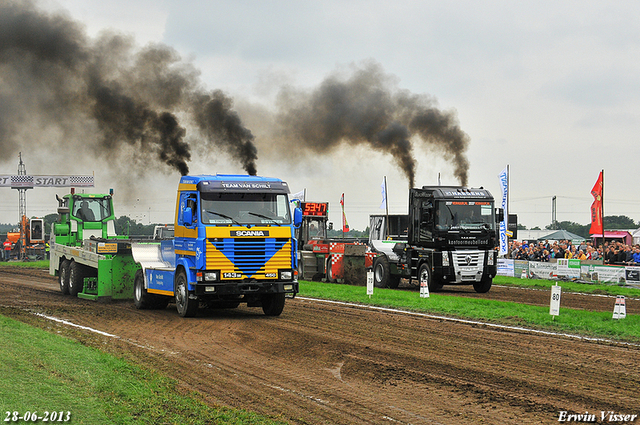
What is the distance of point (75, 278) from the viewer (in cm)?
2198

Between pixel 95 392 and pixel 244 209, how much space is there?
7.63m

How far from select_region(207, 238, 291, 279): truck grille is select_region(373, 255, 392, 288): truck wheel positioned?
12067 millimetres

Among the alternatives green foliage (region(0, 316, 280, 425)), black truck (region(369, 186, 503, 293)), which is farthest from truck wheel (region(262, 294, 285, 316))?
black truck (region(369, 186, 503, 293))

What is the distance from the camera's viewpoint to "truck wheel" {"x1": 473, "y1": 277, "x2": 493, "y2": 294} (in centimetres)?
2494

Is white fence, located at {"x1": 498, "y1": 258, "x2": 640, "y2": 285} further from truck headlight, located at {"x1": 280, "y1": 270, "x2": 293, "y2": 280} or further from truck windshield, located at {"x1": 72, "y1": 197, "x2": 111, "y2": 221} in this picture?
truck windshield, located at {"x1": 72, "y1": 197, "x2": 111, "y2": 221}

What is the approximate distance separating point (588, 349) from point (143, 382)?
7.78 metres

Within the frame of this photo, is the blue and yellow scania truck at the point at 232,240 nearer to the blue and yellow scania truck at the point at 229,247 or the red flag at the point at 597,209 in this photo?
the blue and yellow scania truck at the point at 229,247

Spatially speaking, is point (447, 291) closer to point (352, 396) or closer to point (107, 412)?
point (352, 396)

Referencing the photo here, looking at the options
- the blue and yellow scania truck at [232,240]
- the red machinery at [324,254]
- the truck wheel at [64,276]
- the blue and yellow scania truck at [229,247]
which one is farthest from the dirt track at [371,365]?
the red machinery at [324,254]

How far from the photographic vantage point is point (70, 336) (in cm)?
1280

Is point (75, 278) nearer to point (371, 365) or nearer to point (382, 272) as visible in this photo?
point (382, 272)

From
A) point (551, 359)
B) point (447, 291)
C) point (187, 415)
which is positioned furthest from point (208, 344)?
point (447, 291)

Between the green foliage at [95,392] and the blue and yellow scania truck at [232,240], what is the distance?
4.51 m

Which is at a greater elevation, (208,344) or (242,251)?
(242,251)
